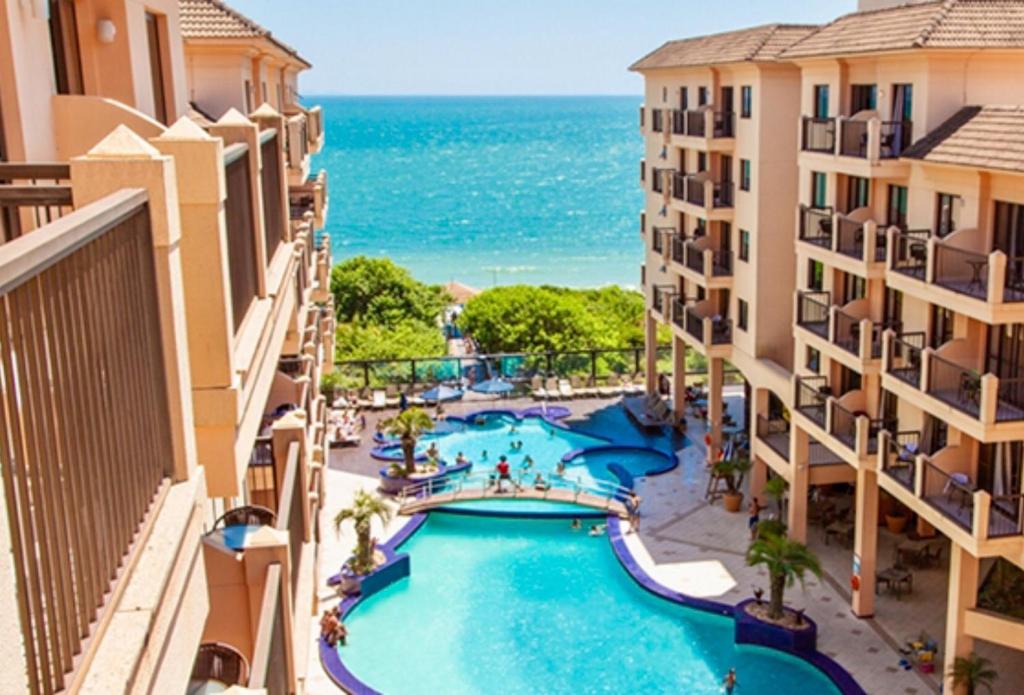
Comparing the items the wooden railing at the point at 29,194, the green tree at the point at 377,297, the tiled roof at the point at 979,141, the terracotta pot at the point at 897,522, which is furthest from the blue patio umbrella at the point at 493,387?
the wooden railing at the point at 29,194

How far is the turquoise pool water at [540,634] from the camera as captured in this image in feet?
80.3

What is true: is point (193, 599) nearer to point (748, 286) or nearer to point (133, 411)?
point (133, 411)

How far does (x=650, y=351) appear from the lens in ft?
146

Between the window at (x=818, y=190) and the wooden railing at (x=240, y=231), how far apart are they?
799 inches

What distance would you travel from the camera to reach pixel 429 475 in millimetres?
37312

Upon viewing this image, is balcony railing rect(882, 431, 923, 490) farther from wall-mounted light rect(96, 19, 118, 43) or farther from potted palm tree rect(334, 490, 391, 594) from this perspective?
wall-mounted light rect(96, 19, 118, 43)

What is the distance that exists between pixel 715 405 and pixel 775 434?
5046mm

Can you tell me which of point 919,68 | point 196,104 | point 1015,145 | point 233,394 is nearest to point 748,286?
point 919,68

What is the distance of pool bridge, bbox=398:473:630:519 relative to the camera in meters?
35.1

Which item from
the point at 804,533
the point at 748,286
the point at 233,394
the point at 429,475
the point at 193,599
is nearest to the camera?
the point at 193,599

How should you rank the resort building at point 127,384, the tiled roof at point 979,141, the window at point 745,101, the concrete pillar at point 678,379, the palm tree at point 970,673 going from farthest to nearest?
1. the concrete pillar at point 678,379
2. the window at point 745,101
3. the palm tree at point 970,673
4. the tiled roof at point 979,141
5. the resort building at point 127,384

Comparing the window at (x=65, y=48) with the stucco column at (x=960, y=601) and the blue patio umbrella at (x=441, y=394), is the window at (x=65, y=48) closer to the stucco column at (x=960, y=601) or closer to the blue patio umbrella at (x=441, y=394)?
the stucco column at (x=960, y=601)

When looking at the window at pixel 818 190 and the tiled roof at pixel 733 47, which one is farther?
the tiled roof at pixel 733 47

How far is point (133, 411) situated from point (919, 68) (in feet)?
70.9
